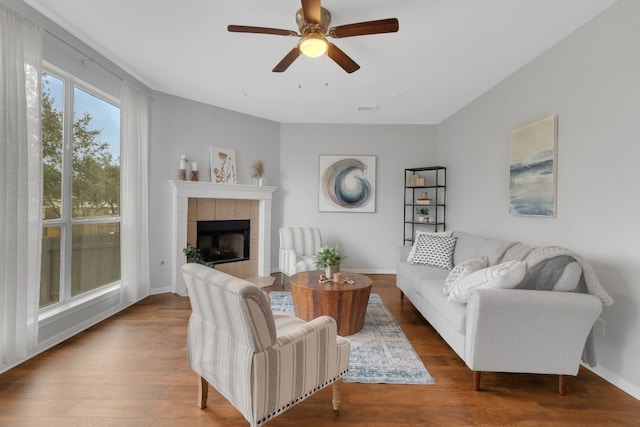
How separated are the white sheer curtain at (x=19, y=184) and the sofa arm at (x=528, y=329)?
327 centimetres

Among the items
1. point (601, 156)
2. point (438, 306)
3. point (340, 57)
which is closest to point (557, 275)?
point (438, 306)

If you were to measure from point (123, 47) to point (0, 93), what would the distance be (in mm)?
1188

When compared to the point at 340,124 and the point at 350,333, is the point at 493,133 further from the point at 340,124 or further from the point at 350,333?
the point at 350,333

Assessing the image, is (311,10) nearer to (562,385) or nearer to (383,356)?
(383,356)

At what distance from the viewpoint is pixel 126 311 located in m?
3.36

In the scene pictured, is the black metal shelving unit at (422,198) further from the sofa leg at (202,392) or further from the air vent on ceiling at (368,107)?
the sofa leg at (202,392)

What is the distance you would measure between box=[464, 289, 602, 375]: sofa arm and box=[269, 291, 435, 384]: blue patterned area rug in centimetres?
46

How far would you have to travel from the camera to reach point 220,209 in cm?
464

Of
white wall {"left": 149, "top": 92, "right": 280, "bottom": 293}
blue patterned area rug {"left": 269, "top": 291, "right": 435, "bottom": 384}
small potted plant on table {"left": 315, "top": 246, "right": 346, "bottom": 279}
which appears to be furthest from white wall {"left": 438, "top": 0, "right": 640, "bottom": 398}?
white wall {"left": 149, "top": 92, "right": 280, "bottom": 293}

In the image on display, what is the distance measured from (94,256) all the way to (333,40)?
3.37 metres

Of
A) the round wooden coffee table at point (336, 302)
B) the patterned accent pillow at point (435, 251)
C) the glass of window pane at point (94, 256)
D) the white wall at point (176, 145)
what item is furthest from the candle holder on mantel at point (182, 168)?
the patterned accent pillow at point (435, 251)

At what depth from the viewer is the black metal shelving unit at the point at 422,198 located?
16.5ft

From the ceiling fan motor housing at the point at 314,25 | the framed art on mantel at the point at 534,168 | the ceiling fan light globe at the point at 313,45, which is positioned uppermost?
the ceiling fan motor housing at the point at 314,25

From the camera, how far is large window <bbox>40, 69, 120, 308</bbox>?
8.73ft
